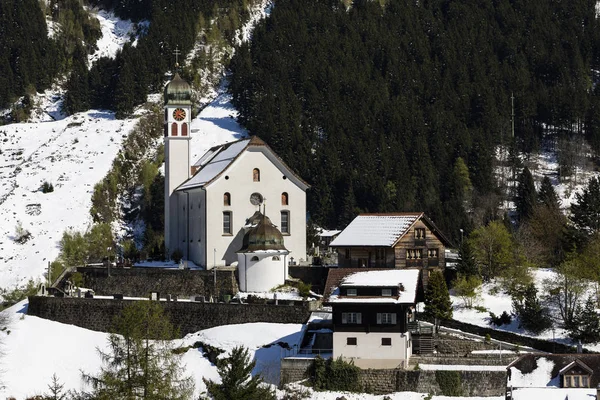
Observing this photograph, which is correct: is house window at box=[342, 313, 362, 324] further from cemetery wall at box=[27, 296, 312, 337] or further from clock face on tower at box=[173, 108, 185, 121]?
clock face on tower at box=[173, 108, 185, 121]

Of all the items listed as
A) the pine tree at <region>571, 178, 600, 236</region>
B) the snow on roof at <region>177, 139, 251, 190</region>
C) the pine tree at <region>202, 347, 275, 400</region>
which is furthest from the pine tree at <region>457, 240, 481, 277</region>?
the pine tree at <region>202, 347, 275, 400</region>

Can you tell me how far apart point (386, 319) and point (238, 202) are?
2076cm

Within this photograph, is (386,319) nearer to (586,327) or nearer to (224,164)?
(586,327)

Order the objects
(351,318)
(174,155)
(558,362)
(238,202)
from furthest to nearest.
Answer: (174,155) → (238,202) → (351,318) → (558,362)

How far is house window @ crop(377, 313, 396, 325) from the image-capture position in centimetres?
5753

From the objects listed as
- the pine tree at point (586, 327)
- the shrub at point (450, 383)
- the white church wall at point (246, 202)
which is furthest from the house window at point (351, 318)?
the white church wall at point (246, 202)

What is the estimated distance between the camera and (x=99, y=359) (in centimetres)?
6391

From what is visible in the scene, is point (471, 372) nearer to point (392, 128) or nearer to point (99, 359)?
point (99, 359)

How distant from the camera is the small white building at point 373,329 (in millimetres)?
57281

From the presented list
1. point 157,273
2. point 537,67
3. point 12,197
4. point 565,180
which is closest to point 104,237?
point 12,197

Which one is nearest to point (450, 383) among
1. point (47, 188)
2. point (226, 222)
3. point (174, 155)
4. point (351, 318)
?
point (351, 318)

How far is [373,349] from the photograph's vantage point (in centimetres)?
5738

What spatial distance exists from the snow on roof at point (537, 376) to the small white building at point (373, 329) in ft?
16.6

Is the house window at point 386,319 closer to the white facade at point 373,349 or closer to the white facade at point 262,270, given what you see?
the white facade at point 373,349
